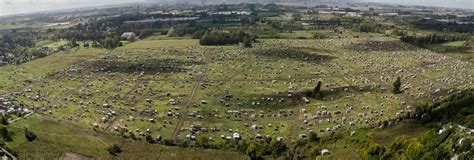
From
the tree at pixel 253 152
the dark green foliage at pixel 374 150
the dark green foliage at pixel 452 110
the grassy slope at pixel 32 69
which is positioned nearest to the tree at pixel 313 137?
the tree at pixel 253 152

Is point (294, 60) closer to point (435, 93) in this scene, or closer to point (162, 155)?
point (435, 93)

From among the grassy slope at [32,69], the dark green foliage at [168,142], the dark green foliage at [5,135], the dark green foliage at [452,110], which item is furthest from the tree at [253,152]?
the grassy slope at [32,69]

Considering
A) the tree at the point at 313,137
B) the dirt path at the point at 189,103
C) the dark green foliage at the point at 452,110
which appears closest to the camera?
the dark green foliage at the point at 452,110

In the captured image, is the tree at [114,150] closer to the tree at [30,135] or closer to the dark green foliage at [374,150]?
the tree at [30,135]

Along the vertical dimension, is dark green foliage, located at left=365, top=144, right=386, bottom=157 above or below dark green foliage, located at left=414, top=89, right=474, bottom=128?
below

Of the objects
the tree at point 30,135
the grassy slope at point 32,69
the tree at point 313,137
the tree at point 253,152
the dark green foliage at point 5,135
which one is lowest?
the tree at point 253,152

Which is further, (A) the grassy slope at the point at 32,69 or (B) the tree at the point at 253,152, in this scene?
(A) the grassy slope at the point at 32,69

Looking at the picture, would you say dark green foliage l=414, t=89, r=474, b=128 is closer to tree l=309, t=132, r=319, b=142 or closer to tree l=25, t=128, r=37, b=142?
tree l=309, t=132, r=319, b=142

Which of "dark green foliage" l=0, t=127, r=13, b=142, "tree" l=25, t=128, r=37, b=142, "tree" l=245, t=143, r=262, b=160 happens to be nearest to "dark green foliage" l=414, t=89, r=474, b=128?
"tree" l=245, t=143, r=262, b=160

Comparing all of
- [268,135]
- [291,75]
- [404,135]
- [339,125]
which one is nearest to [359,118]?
[339,125]

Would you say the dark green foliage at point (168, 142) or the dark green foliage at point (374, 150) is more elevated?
the dark green foliage at point (374, 150)

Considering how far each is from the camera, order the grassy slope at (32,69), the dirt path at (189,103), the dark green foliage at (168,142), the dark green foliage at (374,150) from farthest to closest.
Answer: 1. the grassy slope at (32,69)
2. the dirt path at (189,103)
3. the dark green foliage at (168,142)
4. the dark green foliage at (374,150)
